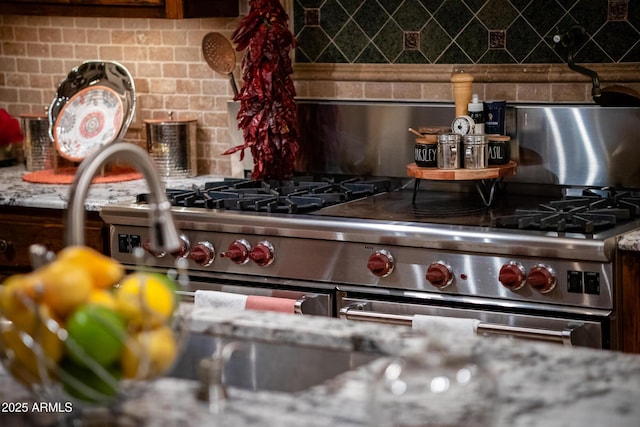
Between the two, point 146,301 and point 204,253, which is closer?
point 146,301

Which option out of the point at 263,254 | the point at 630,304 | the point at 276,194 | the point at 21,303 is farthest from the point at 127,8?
the point at 21,303

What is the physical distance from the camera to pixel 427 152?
3703 mm

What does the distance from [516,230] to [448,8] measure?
121 cm

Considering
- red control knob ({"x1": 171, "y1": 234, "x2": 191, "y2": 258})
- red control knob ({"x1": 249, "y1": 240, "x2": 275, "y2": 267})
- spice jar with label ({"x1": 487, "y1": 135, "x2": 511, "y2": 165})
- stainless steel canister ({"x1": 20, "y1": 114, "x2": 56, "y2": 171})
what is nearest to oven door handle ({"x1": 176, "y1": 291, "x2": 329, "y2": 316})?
red control knob ({"x1": 249, "y1": 240, "x2": 275, "y2": 267})

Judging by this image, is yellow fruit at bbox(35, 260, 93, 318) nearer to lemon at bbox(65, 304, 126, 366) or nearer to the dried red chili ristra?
lemon at bbox(65, 304, 126, 366)

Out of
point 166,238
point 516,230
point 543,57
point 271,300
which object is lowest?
point 271,300

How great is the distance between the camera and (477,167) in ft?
12.0

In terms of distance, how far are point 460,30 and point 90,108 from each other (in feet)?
5.26

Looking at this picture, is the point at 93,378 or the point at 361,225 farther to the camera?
the point at 361,225

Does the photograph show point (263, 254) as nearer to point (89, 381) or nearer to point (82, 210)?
point (82, 210)

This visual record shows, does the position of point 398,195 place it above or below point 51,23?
below

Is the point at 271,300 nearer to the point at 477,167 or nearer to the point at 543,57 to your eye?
the point at 477,167

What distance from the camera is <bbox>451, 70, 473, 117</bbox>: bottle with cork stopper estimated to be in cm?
384

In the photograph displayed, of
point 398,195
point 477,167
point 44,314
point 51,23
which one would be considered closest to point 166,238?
point 44,314
